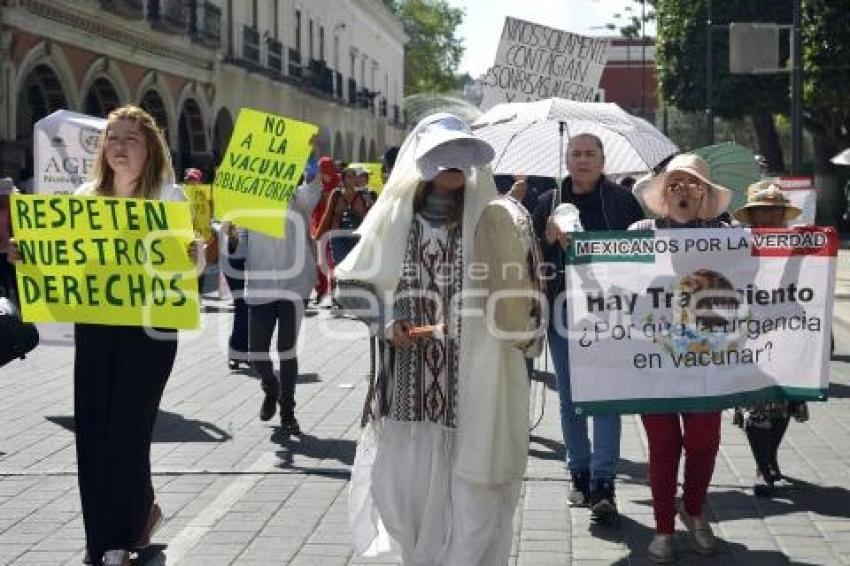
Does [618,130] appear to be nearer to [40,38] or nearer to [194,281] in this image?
[194,281]

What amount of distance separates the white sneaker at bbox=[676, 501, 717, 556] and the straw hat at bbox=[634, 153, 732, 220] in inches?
49.4

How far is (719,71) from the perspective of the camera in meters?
42.1

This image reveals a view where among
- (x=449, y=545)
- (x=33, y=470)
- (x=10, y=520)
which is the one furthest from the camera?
(x=33, y=470)

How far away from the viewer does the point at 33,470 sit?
728 centimetres

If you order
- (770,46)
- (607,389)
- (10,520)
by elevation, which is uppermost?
(770,46)

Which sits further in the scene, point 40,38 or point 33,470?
point 40,38

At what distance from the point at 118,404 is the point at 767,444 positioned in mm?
3143

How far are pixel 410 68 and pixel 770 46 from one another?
218ft

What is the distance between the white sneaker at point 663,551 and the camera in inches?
214

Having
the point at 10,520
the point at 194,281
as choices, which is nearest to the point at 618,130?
the point at 194,281

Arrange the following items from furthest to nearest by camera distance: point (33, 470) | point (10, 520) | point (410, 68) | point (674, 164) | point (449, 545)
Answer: point (410, 68)
point (33, 470)
point (10, 520)
point (674, 164)
point (449, 545)

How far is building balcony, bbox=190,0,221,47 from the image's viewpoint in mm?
30859

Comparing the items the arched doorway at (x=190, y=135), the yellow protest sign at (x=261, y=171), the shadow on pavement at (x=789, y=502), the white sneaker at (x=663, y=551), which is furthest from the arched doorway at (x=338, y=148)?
the white sneaker at (x=663, y=551)

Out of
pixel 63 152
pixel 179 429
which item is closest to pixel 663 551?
pixel 179 429
